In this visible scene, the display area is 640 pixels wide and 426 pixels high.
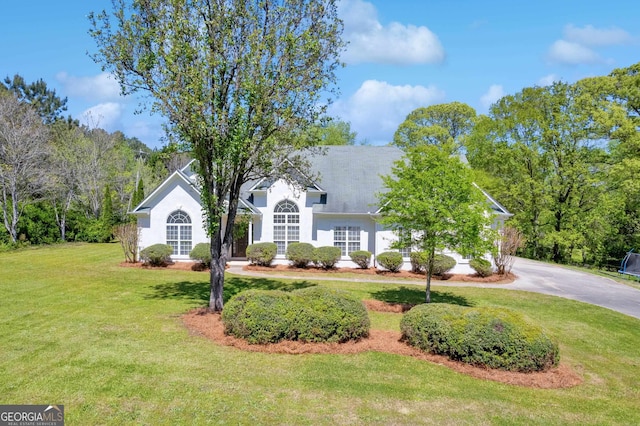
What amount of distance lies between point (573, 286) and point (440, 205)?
11326 mm

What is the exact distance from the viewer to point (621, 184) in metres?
26.9

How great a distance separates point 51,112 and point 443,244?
2196 inches

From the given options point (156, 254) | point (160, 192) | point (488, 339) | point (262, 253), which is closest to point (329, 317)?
point (488, 339)

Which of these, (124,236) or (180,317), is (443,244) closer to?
(180,317)

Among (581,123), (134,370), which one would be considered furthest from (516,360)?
(581,123)

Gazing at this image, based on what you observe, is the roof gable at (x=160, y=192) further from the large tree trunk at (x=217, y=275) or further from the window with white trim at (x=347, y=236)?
the large tree trunk at (x=217, y=275)

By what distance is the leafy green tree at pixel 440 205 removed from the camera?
44.5 feet

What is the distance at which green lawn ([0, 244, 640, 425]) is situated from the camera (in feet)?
22.2

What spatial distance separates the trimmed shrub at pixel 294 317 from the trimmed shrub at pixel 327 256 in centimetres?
1152

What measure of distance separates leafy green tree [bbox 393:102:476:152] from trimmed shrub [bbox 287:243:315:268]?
26.1m

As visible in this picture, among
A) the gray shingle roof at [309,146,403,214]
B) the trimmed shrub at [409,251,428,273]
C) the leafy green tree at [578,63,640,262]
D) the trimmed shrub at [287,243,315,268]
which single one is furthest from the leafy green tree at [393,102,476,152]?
the trimmed shrub at [287,243,315,268]

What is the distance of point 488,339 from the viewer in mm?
8992

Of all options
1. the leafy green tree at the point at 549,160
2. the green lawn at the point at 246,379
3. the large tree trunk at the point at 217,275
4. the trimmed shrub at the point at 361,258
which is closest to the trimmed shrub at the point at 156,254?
the green lawn at the point at 246,379

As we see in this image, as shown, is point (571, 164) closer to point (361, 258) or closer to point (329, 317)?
point (361, 258)
